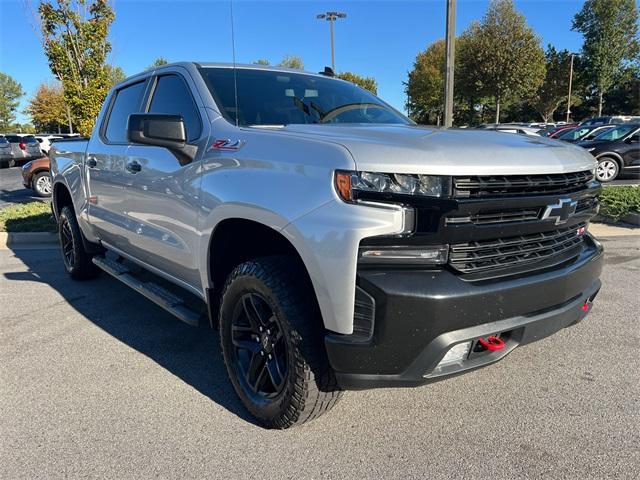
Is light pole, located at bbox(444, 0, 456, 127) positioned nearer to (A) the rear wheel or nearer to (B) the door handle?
(B) the door handle

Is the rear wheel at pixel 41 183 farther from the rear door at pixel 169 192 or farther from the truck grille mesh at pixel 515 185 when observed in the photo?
the truck grille mesh at pixel 515 185

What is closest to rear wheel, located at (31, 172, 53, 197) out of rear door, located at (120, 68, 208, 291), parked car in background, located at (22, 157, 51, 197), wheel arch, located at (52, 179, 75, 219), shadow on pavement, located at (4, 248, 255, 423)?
parked car in background, located at (22, 157, 51, 197)

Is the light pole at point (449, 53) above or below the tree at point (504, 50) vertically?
below

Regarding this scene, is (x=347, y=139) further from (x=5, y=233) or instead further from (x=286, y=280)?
(x=5, y=233)

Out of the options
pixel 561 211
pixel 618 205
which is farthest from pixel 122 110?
pixel 618 205

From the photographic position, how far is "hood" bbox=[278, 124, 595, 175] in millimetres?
2068

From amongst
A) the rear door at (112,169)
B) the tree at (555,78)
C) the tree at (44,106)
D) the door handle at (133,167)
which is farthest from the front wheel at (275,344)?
the tree at (44,106)

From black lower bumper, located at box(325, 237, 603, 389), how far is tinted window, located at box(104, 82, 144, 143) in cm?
278

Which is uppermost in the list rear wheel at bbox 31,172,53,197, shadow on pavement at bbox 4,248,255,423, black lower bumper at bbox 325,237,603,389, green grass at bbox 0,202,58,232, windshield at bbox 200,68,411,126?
windshield at bbox 200,68,411,126

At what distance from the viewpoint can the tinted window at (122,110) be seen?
4090 mm

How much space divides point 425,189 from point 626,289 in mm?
3738

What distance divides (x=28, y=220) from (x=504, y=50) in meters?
33.9

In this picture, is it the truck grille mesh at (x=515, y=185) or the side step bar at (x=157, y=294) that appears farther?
the side step bar at (x=157, y=294)

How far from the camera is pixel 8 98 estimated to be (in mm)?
84125
